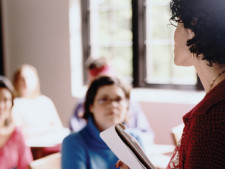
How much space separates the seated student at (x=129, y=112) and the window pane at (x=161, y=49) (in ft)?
2.74

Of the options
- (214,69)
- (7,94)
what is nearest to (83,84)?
(7,94)

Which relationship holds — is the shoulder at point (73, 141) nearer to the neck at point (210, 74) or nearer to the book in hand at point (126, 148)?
the book in hand at point (126, 148)

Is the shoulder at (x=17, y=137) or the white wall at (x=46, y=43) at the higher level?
the white wall at (x=46, y=43)

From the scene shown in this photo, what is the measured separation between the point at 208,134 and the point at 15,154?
1.72 metres

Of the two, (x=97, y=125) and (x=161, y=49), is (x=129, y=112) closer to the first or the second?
(x=97, y=125)

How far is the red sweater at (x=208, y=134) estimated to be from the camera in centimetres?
73

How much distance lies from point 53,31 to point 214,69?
12.5 feet

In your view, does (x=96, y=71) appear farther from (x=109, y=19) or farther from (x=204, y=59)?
(x=204, y=59)

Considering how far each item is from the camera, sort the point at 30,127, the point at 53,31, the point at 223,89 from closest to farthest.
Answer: the point at 223,89
the point at 30,127
the point at 53,31

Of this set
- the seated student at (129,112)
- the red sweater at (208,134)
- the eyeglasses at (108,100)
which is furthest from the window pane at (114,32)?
the red sweater at (208,134)

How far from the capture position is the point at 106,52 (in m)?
4.50

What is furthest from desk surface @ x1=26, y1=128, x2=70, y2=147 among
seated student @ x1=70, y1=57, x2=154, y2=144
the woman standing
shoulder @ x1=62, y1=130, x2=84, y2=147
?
the woman standing

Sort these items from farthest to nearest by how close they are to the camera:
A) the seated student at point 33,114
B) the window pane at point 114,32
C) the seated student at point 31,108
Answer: the window pane at point 114,32 → the seated student at point 31,108 → the seated student at point 33,114

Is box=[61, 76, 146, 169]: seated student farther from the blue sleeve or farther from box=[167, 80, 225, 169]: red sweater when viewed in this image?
box=[167, 80, 225, 169]: red sweater
